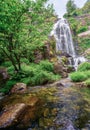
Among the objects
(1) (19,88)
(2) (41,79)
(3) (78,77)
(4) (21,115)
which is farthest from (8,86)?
(4) (21,115)

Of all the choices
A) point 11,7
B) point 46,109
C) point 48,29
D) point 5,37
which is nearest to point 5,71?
point 5,37

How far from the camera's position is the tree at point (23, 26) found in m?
16.0

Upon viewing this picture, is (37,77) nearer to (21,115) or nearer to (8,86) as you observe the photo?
(8,86)

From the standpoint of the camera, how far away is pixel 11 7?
49.5 ft

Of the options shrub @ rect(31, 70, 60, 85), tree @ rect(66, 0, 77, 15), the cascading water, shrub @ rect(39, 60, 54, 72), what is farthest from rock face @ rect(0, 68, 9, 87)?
tree @ rect(66, 0, 77, 15)

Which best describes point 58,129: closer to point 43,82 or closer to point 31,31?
point 43,82

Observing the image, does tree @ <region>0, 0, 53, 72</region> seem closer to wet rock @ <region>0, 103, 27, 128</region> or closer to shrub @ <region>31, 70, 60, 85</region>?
shrub @ <region>31, 70, 60, 85</region>

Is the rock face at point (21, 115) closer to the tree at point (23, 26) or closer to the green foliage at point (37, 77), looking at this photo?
the tree at point (23, 26)

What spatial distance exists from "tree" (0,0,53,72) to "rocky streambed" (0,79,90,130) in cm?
584

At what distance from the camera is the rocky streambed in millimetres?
9102

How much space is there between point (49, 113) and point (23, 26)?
30.4 feet

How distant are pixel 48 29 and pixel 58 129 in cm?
1282

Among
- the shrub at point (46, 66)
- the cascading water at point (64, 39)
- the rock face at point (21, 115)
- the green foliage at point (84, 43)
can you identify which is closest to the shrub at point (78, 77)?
the shrub at point (46, 66)

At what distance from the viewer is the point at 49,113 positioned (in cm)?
1065
